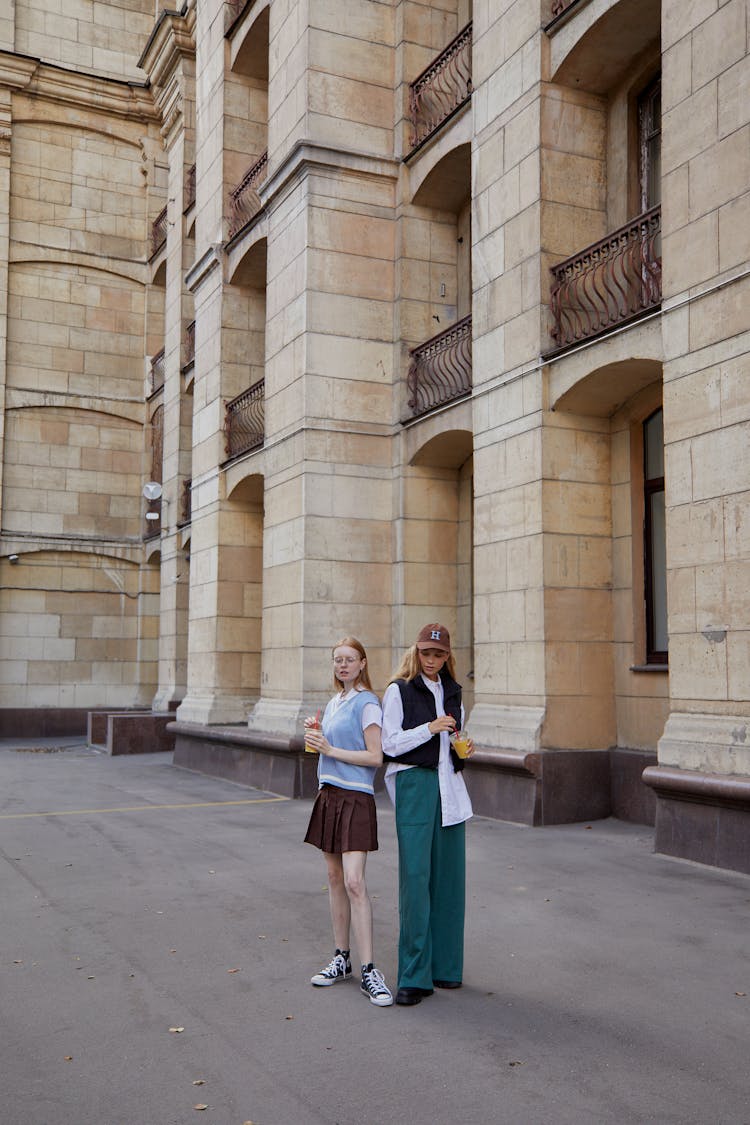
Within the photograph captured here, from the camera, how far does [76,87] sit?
27.7 metres

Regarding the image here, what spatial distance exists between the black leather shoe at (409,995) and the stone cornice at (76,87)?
2714 centimetres

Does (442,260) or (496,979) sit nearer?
(496,979)

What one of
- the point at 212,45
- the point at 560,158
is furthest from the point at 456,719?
the point at 212,45

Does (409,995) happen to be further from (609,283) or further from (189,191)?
(189,191)

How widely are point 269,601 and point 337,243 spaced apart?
18.1ft

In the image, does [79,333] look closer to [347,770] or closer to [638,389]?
[638,389]

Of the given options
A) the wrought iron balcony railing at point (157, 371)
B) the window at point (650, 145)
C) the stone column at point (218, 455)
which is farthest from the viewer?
the wrought iron balcony railing at point (157, 371)

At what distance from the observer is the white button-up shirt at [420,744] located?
5742mm

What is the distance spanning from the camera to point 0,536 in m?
26.6

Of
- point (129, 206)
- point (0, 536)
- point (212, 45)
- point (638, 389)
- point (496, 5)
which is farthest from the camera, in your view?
point (129, 206)

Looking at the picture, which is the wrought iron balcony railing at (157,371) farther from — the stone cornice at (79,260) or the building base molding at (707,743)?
the building base molding at (707,743)

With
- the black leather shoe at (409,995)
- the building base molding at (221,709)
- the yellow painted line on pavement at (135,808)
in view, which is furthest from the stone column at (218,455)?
the black leather shoe at (409,995)

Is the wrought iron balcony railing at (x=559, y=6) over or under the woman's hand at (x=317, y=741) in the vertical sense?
over

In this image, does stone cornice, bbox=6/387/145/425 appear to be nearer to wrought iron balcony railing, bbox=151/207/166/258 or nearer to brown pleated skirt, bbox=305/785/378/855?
wrought iron balcony railing, bbox=151/207/166/258
